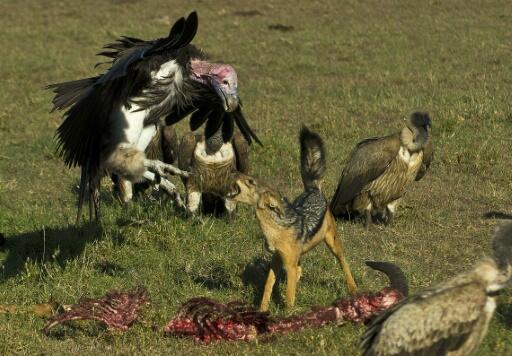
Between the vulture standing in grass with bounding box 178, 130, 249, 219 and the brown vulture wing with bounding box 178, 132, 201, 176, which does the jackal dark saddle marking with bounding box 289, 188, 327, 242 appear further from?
the brown vulture wing with bounding box 178, 132, 201, 176

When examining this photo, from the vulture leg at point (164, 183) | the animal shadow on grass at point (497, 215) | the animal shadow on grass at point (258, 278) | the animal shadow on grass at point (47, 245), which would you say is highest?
the vulture leg at point (164, 183)

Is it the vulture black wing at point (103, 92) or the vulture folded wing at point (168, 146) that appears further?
the vulture folded wing at point (168, 146)

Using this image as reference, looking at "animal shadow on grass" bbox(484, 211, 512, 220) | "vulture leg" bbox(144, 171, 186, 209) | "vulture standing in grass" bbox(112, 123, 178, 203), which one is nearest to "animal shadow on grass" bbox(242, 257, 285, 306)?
"vulture leg" bbox(144, 171, 186, 209)

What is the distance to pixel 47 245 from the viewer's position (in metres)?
8.15

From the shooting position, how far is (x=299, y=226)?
6234mm

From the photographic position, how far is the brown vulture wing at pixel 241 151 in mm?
9188

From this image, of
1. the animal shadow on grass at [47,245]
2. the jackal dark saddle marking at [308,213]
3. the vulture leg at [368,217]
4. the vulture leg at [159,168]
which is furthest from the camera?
the vulture leg at [368,217]

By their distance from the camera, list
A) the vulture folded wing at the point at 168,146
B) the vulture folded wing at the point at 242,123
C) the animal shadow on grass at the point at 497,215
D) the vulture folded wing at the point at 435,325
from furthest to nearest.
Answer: the vulture folded wing at the point at 168,146 → the animal shadow on grass at the point at 497,215 → the vulture folded wing at the point at 242,123 → the vulture folded wing at the point at 435,325

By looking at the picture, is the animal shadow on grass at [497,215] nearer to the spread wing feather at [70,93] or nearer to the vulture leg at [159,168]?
the vulture leg at [159,168]

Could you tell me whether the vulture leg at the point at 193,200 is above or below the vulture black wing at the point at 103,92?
below

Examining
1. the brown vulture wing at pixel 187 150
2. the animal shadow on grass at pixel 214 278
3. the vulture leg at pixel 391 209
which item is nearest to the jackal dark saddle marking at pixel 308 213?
the animal shadow on grass at pixel 214 278

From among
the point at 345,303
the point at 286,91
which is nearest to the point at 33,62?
the point at 286,91

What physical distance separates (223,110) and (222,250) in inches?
49.2

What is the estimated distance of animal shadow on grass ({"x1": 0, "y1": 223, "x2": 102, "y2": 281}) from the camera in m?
7.87
